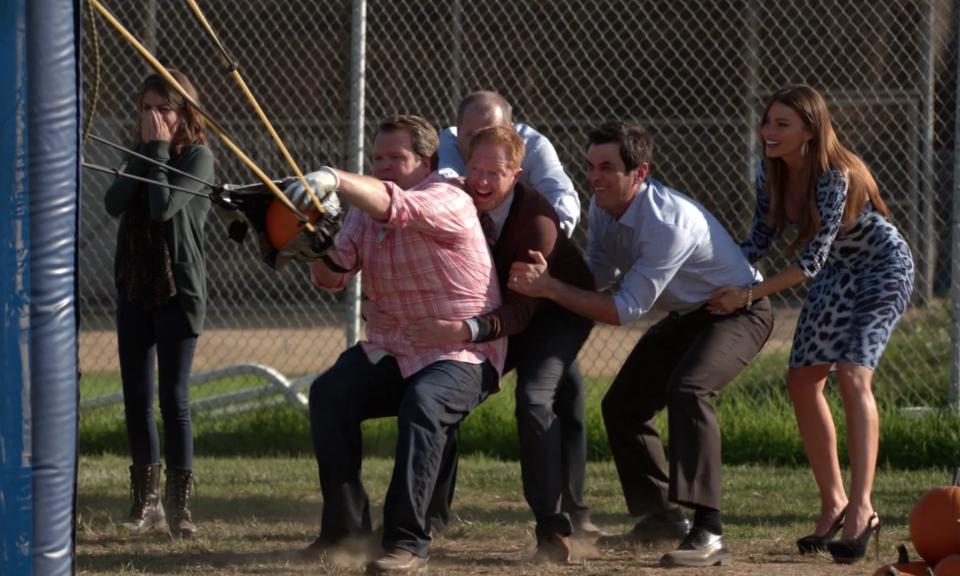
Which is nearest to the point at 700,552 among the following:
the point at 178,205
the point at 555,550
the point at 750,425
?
the point at 555,550

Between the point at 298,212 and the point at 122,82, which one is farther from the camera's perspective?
the point at 122,82

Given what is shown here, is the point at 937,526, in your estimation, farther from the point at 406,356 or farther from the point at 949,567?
the point at 406,356

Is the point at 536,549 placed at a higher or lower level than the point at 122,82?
lower

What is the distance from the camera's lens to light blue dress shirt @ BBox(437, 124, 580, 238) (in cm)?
561

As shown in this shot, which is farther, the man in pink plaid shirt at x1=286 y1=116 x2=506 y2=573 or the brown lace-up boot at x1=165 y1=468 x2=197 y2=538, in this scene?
the brown lace-up boot at x1=165 y1=468 x2=197 y2=538

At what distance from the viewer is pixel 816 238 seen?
5.20 meters

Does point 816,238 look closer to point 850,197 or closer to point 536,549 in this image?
point 850,197

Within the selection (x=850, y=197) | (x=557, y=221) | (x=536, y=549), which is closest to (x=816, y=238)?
(x=850, y=197)

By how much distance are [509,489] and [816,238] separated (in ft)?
7.39

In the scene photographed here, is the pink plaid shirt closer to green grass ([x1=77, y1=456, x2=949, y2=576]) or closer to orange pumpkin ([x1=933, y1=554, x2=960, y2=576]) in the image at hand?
green grass ([x1=77, y1=456, x2=949, y2=576])

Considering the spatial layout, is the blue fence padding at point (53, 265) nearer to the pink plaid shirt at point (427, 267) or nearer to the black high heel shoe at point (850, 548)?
the pink plaid shirt at point (427, 267)

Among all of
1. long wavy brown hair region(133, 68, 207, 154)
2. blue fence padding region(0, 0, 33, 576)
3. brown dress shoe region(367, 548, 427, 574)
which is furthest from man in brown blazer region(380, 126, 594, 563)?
blue fence padding region(0, 0, 33, 576)

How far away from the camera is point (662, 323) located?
5508mm

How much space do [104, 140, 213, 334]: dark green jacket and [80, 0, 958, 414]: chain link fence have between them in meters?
5.08
